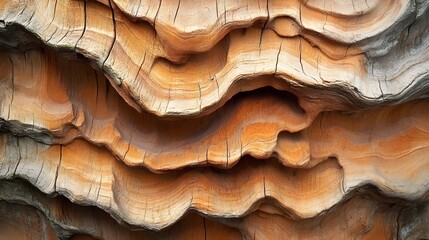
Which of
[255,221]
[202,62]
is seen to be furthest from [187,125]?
[255,221]

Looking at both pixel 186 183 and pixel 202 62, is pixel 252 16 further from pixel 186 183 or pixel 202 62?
pixel 186 183

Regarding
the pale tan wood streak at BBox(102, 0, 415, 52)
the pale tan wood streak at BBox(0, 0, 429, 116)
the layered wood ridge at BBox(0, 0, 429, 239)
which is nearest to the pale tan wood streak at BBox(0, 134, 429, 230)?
the layered wood ridge at BBox(0, 0, 429, 239)

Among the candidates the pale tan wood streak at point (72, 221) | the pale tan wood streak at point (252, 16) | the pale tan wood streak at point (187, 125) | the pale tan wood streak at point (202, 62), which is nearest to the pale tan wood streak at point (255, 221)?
the pale tan wood streak at point (72, 221)

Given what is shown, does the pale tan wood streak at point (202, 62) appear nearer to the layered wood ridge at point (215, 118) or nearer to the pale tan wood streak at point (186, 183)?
the layered wood ridge at point (215, 118)

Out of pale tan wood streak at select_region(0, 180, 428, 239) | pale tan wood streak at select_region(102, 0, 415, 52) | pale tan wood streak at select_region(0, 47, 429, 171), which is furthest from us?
pale tan wood streak at select_region(0, 180, 428, 239)

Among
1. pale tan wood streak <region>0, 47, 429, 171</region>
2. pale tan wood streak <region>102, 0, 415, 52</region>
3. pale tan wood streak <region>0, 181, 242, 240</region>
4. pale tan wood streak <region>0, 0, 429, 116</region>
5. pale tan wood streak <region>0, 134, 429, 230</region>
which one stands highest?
pale tan wood streak <region>102, 0, 415, 52</region>

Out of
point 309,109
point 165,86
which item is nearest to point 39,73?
point 165,86

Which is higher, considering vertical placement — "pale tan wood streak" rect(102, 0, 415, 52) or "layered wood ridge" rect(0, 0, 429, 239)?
"pale tan wood streak" rect(102, 0, 415, 52)

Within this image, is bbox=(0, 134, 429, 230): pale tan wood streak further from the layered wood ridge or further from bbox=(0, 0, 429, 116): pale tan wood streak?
bbox=(0, 0, 429, 116): pale tan wood streak
